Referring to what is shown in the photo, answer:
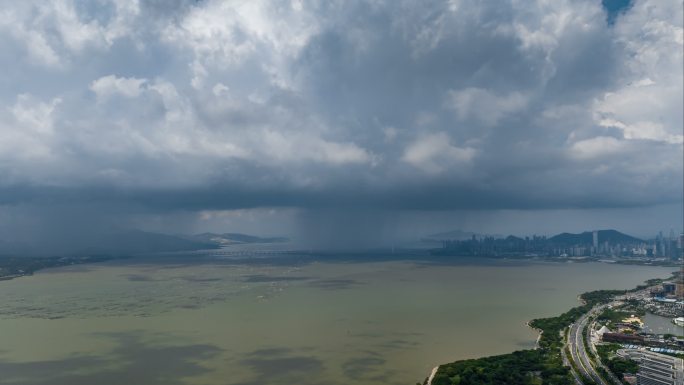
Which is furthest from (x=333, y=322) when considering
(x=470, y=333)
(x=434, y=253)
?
(x=434, y=253)

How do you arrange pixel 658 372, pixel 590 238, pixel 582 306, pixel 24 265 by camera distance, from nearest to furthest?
pixel 658 372
pixel 582 306
pixel 24 265
pixel 590 238

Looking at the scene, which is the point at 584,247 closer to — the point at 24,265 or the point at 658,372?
the point at 658,372

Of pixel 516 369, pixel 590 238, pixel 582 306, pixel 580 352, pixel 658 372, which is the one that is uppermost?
pixel 590 238

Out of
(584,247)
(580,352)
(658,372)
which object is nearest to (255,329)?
(580,352)

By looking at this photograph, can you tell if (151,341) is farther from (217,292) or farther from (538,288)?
(538,288)

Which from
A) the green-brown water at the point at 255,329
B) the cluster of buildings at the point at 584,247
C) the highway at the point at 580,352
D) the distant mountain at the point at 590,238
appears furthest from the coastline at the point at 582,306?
the distant mountain at the point at 590,238

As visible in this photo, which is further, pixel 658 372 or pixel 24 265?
pixel 24 265
